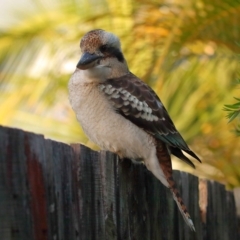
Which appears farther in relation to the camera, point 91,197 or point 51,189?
point 91,197

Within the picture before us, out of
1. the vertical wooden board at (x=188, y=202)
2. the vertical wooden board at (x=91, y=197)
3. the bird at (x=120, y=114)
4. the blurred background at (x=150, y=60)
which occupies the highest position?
the vertical wooden board at (x=91, y=197)

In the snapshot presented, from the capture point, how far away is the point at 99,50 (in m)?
4.76

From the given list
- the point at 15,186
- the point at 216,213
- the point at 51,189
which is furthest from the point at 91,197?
the point at 216,213

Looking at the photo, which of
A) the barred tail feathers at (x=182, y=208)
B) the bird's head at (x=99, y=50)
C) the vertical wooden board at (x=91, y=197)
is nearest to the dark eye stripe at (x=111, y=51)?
the bird's head at (x=99, y=50)

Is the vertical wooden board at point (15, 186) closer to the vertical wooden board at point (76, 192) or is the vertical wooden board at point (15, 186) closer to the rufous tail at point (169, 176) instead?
the vertical wooden board at point (76, 192)

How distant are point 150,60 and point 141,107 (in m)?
2.39

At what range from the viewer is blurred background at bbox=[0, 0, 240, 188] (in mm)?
6832

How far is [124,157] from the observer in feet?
14.5

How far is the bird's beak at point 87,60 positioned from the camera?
4.53 meters

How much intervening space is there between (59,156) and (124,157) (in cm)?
112

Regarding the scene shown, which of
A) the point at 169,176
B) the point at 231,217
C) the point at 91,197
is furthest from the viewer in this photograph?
the point at 231,217

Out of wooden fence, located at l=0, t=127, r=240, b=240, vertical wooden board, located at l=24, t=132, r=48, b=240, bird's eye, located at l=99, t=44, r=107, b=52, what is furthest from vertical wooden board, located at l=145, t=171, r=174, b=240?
vertical wooden board, located at l=24, t=132, r=48, b=240

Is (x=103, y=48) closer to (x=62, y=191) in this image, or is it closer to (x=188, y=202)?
(x=188, y=202)

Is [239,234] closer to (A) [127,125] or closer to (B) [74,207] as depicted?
(A) [127,125]
